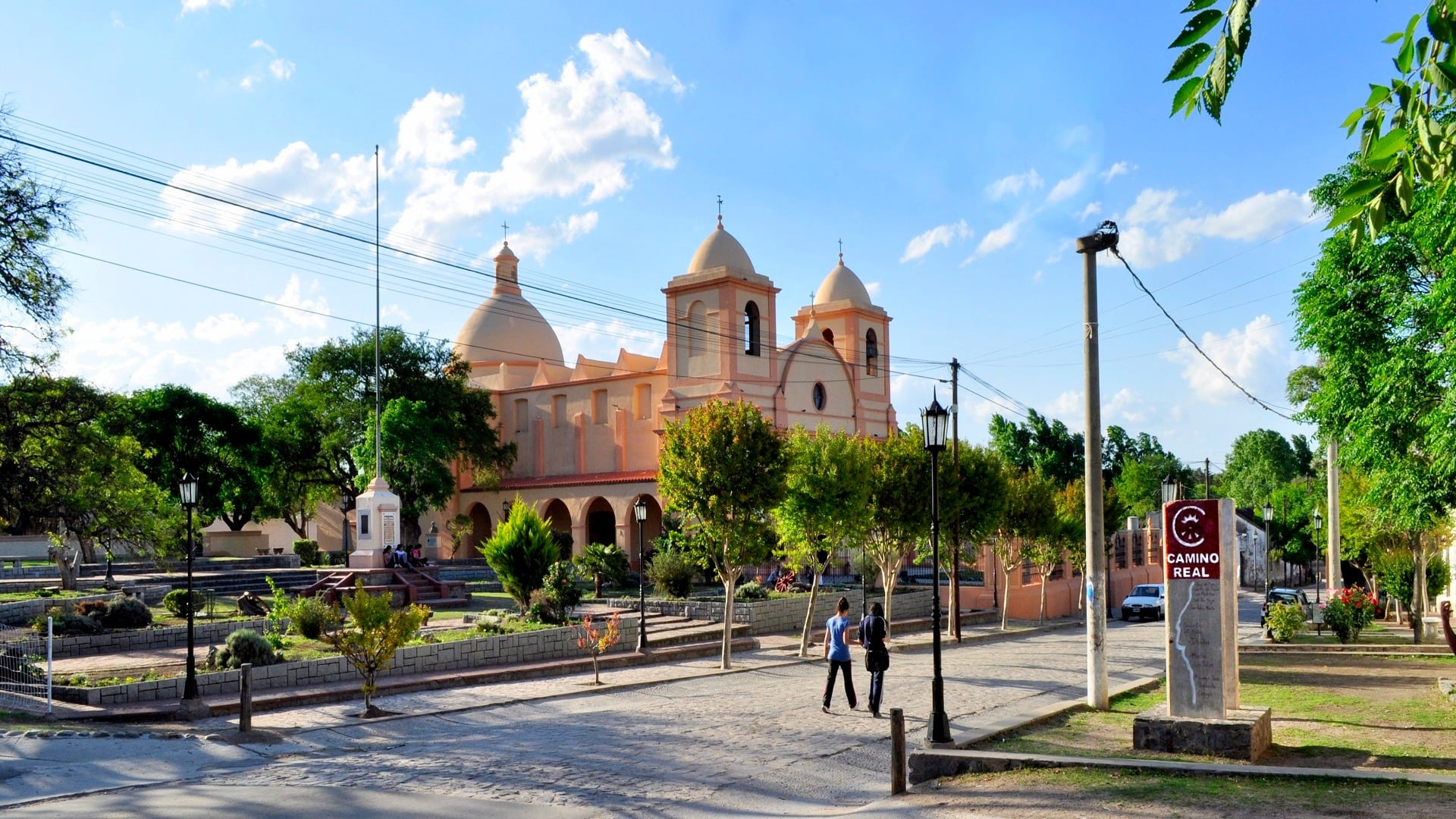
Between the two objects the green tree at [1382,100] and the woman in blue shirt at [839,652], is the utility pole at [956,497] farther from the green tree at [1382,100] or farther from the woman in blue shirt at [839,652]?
the green tree at [1382,100]

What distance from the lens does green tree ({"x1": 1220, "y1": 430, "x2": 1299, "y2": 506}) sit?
89875 millimetres

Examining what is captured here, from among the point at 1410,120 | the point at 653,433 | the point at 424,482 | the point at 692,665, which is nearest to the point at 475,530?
the point at 424,482

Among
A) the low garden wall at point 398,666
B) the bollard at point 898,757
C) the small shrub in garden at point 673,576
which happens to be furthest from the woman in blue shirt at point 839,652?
the small shrub in garden at point 673,576

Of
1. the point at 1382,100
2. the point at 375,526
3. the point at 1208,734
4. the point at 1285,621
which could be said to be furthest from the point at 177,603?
the point at 1382,100

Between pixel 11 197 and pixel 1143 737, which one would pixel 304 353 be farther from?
pixel 1143 737

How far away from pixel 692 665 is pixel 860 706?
691 centimetres

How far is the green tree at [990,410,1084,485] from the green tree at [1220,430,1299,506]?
65.1 ft

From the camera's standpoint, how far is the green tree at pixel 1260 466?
8988 cm

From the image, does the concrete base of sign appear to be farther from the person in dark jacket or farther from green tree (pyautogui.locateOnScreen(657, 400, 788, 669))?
green tree (pyautogui.locateOnScreen(657, 400, 788, 669))

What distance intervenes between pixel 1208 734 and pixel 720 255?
39.0 metres

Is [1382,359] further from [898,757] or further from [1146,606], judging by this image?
[1146,606]

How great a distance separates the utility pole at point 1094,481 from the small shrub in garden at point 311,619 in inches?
574

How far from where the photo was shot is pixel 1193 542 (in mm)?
11359

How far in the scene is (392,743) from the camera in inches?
522
